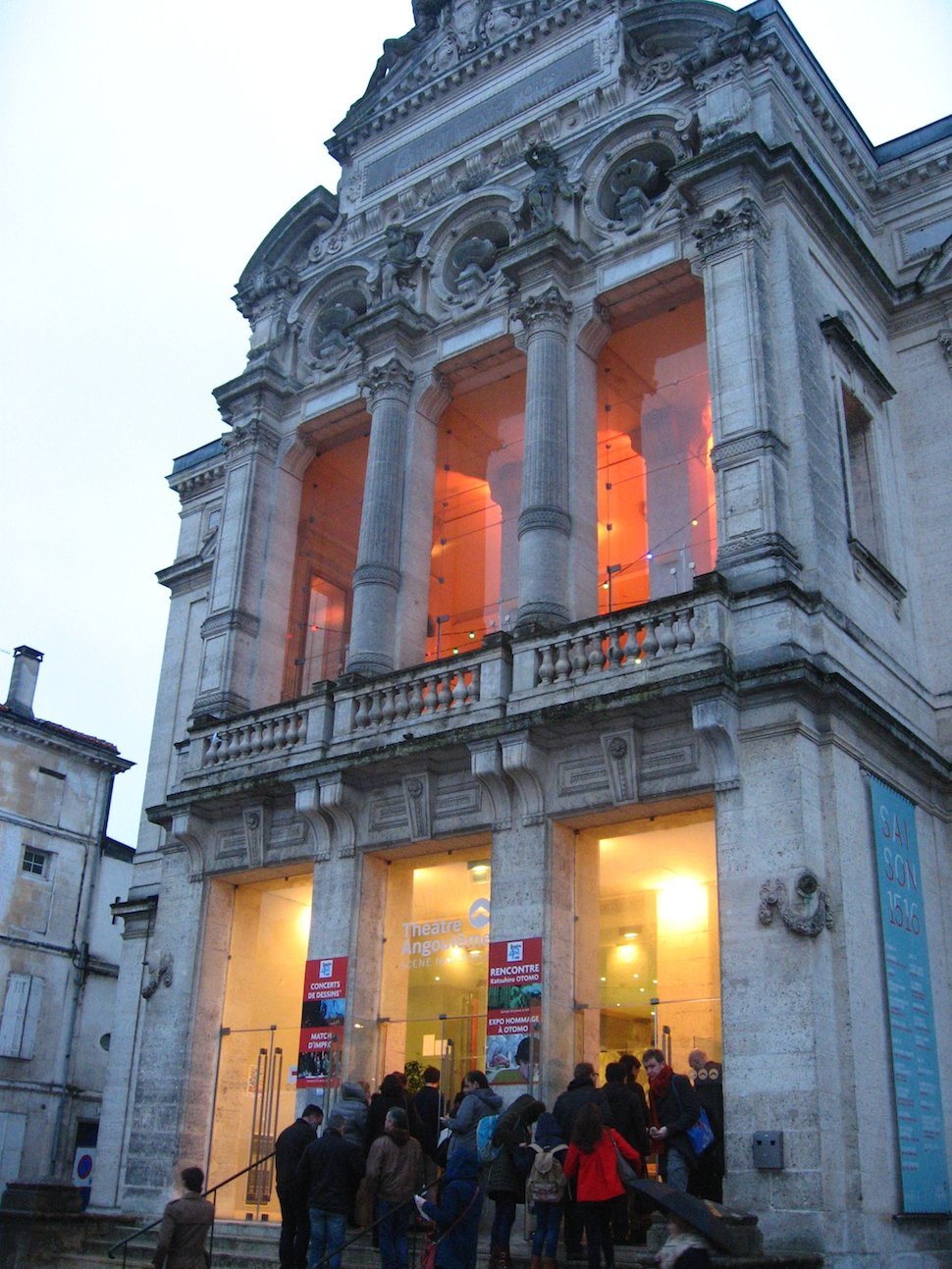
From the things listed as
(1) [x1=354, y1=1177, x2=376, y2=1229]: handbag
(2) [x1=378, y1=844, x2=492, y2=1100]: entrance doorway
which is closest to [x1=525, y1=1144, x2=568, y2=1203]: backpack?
(1) [x1=354, y1=1177, x2=376, y2=1229]: handbag

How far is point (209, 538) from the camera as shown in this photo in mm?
28406

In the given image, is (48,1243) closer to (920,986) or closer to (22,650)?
(920,986)

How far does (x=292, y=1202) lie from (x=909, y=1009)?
7.33 m

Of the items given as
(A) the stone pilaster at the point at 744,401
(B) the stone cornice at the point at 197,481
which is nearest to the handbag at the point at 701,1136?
(A) the stone pilaster at the point at 744,401

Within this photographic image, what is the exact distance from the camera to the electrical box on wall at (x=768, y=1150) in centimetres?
1338

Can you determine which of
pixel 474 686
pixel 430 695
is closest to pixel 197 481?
pixel 430 695

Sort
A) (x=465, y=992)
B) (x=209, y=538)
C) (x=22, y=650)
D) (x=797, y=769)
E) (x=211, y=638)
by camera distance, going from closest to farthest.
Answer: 1. (x=797, y=769)
2. (x=465, y=992)
3. (x=211, y=638)
4. (x=209, y=538)
5. (x=22, y=650)

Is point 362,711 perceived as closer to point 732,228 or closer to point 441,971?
point 441,971

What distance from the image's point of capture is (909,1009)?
15.4 metres

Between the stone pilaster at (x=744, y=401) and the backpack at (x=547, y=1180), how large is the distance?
288 inches

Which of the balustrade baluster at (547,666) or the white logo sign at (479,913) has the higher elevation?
the balustrade baluster at (547,666)

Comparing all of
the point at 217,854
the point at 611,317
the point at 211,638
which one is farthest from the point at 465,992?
the point at 611,317

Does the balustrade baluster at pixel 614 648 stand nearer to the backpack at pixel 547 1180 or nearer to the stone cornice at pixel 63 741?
the backpack at pixel 547 1180

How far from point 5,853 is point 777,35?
87.9ft
